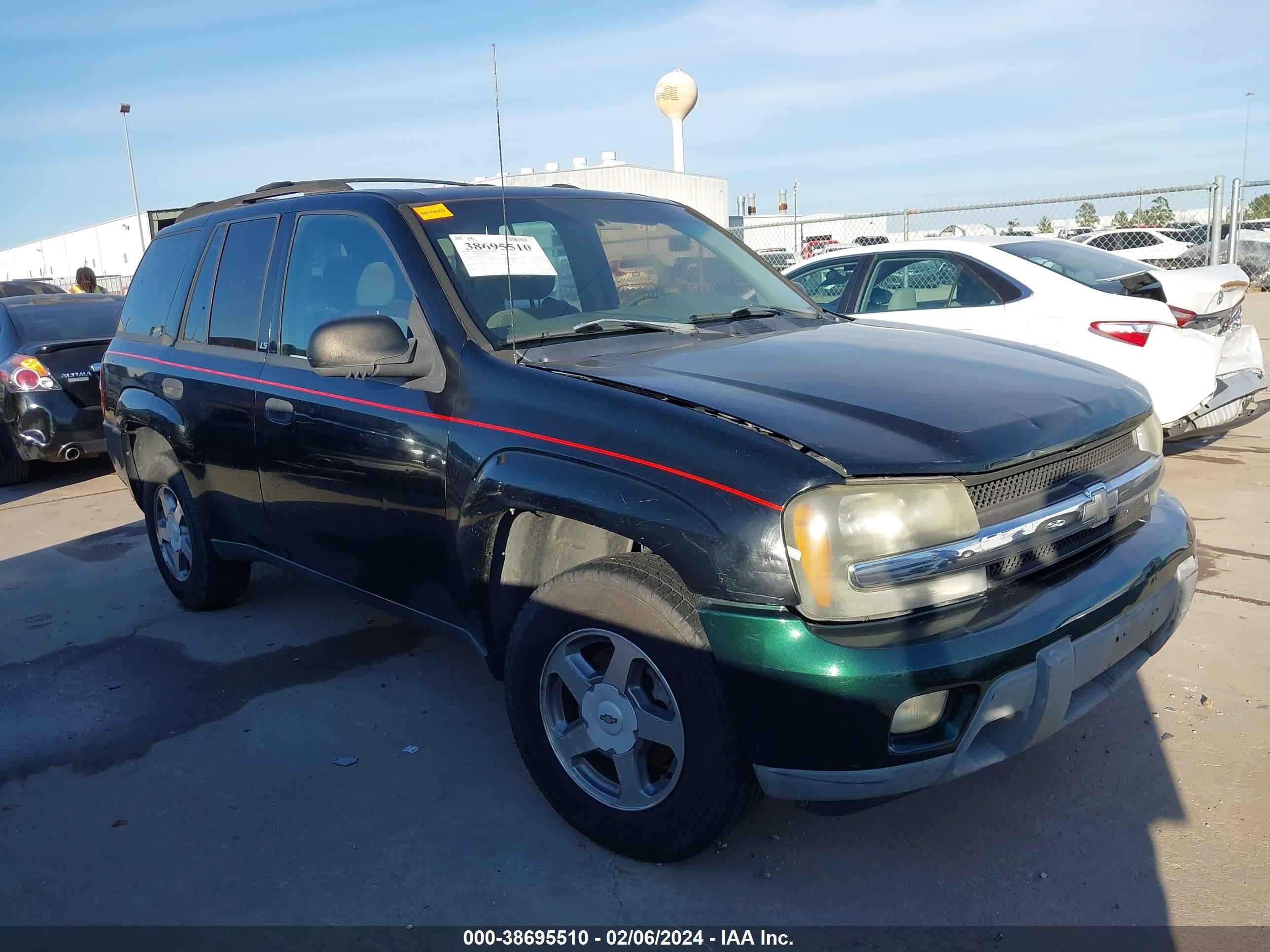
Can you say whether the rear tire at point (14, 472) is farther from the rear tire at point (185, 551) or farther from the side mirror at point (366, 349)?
the side mirror at point (366, 349)

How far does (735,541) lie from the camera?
7.39 feet

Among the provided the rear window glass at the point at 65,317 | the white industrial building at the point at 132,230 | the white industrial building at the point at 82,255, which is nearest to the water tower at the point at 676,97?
the white industrial building at the point at 132,230

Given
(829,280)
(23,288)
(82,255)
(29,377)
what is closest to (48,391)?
(29,377)

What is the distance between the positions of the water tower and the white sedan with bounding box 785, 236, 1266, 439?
38333 mm

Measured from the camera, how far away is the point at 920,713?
7.39 feet

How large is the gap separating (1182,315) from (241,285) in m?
5.30

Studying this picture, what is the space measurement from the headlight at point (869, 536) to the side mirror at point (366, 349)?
1.42 m

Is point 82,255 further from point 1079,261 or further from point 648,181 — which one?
point 1079,261

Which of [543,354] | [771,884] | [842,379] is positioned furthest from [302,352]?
[771,884]

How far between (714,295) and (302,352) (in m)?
1.55

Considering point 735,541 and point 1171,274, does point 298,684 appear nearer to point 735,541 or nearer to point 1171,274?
point 735,541

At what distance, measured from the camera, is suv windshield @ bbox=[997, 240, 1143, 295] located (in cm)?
622

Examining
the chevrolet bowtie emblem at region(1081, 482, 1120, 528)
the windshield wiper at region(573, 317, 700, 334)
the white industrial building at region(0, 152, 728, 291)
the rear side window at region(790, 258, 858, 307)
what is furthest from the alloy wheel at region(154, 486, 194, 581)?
the white industrial building at region(0, 152, 728, 291)

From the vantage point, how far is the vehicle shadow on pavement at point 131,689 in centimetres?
358
